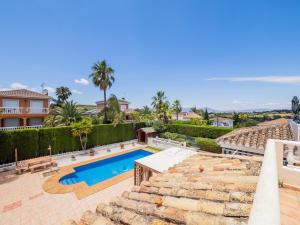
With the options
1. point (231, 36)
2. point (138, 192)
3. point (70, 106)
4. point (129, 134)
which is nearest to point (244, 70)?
point (231, 36)

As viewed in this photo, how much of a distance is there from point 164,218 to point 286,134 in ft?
36.8

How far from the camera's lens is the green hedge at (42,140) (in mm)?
14993

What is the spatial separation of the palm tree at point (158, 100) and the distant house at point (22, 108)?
21.5m

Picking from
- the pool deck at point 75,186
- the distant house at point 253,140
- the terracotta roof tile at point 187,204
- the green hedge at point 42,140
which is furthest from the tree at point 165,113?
the terracotta roof tile at point 187,204

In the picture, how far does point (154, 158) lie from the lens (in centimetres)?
1102

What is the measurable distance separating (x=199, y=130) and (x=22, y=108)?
2809 cm

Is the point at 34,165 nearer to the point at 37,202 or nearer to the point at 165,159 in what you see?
the point at 37,202

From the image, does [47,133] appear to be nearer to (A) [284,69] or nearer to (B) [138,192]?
(B) [138,192]

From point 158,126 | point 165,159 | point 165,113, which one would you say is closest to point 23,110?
point 158,126

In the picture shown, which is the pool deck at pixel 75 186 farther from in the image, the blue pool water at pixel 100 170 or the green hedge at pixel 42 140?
the green hedge at pixel 42 140

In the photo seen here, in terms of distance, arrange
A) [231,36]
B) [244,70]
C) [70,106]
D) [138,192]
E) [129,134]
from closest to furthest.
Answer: [138,192] < [231,36] < [244,70] < [70,106] < [129,134]

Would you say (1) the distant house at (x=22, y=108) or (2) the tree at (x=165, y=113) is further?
(2) the tree at (x=165, y=113)

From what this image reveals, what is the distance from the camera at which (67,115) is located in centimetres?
2202

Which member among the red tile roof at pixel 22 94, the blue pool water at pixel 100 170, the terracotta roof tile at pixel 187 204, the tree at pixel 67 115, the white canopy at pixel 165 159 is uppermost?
the red tile roof at pixel 22 94
